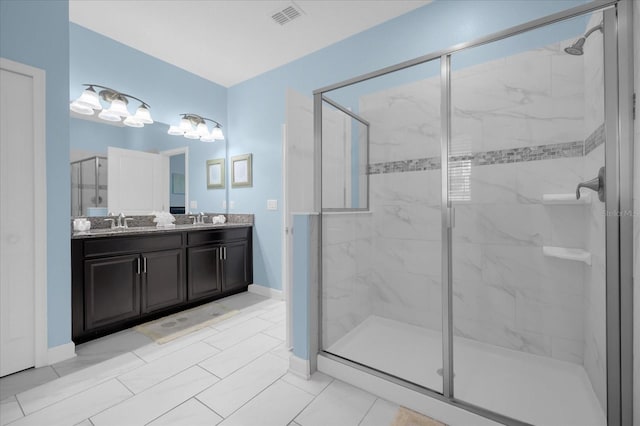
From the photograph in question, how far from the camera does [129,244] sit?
2.38 meters

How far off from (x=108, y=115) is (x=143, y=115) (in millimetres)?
324

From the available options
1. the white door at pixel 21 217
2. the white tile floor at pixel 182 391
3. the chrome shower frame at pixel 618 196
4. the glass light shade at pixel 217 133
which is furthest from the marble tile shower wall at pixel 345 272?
the glass light shade at pixel 217 133

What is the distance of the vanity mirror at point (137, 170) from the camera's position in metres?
2.51

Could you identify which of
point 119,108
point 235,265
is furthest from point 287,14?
point 235,265

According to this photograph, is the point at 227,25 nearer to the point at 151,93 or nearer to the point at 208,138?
the point at 151,93

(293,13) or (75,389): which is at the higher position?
(293,13)

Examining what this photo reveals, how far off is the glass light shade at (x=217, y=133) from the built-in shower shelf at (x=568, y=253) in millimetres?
3656

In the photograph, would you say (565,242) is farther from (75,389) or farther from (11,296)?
(11,296)

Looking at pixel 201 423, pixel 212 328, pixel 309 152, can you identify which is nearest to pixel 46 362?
pixel 212 328

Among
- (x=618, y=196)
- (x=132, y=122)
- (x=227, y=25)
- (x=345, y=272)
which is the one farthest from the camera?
(x=132, y=122)

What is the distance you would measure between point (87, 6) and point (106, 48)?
0.43 meters

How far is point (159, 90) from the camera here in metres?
3.19

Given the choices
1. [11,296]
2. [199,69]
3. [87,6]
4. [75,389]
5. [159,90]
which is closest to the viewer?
[75,389]

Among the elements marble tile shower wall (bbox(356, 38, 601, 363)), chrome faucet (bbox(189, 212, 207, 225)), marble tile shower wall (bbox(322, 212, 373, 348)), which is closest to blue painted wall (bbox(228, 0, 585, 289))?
marble tile shower wall (bbox(356, 38, 601, 363))
